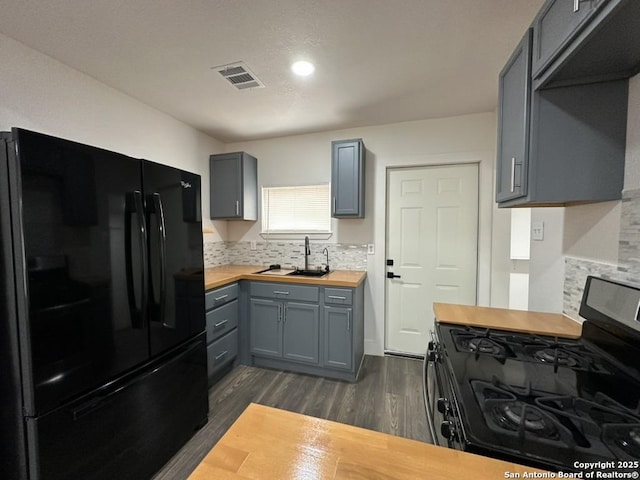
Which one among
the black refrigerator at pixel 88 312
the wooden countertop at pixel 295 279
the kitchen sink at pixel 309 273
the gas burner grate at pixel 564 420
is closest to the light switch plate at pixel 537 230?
the gas burner grate at pixel 564 420

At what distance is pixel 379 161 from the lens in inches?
114

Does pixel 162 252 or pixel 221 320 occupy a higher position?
pixel 162 252

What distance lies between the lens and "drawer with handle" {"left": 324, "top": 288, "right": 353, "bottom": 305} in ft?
7.96

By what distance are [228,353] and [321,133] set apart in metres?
2.53

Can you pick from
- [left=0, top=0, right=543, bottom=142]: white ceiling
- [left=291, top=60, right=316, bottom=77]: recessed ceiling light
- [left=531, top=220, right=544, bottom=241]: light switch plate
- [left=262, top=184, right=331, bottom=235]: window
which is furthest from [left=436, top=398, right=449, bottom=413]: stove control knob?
[left=262, top=184, right=331, bottom=235]: window

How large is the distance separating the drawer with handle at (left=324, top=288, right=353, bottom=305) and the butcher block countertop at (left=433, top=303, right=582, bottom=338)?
2.78 ft

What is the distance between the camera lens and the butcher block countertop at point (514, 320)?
1350 mm

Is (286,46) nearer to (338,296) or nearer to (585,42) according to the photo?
(585,42)

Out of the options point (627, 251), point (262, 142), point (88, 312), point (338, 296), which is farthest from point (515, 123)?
point (262, 142)

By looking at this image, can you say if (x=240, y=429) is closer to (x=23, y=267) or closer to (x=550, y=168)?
(x=23, y=267)

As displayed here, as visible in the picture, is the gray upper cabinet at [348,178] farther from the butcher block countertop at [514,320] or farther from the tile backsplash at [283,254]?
the butcher block countertop at [514,320]

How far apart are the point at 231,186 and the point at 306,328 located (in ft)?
5.92

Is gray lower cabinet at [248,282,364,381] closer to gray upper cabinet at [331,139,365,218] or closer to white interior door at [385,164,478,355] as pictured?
white interior door at [385,164,478,355]

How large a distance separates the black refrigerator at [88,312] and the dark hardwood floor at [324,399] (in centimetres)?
17
